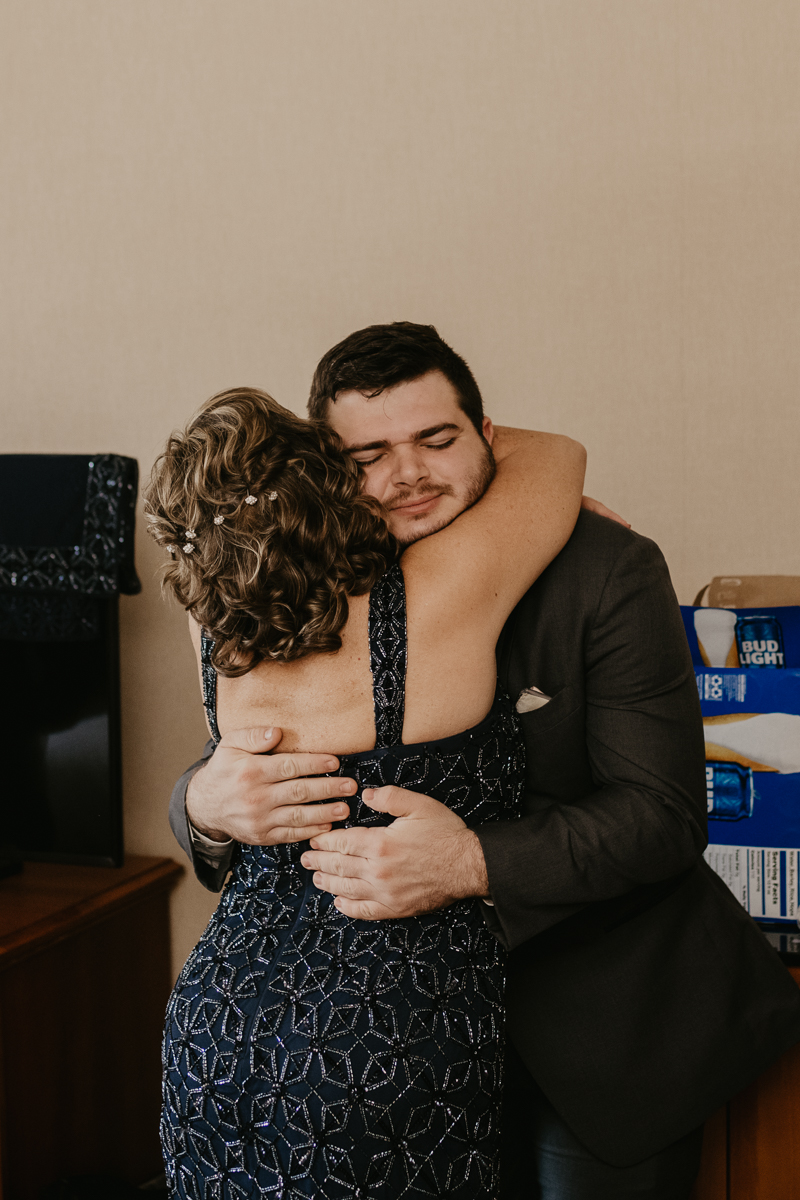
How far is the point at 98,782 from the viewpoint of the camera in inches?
77.9

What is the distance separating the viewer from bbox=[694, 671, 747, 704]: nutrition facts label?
142 cm

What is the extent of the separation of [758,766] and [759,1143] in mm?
551

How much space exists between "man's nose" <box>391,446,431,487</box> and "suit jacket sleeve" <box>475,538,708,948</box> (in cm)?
29

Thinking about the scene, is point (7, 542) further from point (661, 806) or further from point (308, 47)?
point (661, 806)

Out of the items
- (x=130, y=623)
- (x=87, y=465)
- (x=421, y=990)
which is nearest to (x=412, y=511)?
(x=421, y=990)

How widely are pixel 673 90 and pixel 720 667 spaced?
1185mm

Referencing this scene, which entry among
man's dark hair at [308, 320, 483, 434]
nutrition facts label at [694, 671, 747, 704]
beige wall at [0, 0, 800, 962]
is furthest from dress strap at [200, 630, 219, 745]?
beige wall at [0, 0, 800, 962]

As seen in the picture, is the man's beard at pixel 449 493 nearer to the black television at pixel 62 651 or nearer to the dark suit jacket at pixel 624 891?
the dark suit jacket at pixel 624 891

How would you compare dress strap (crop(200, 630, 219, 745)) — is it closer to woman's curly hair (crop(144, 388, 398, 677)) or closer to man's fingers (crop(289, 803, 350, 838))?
woman's curly hair (crop(144, 388, 398, 677))

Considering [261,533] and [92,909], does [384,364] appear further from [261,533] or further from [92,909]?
[92,909]

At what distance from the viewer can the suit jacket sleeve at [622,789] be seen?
1.07 meters

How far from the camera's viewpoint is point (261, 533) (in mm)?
1035

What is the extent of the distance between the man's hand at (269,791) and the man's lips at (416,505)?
13.7 inches

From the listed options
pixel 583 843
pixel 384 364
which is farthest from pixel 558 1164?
pixel 384 364
